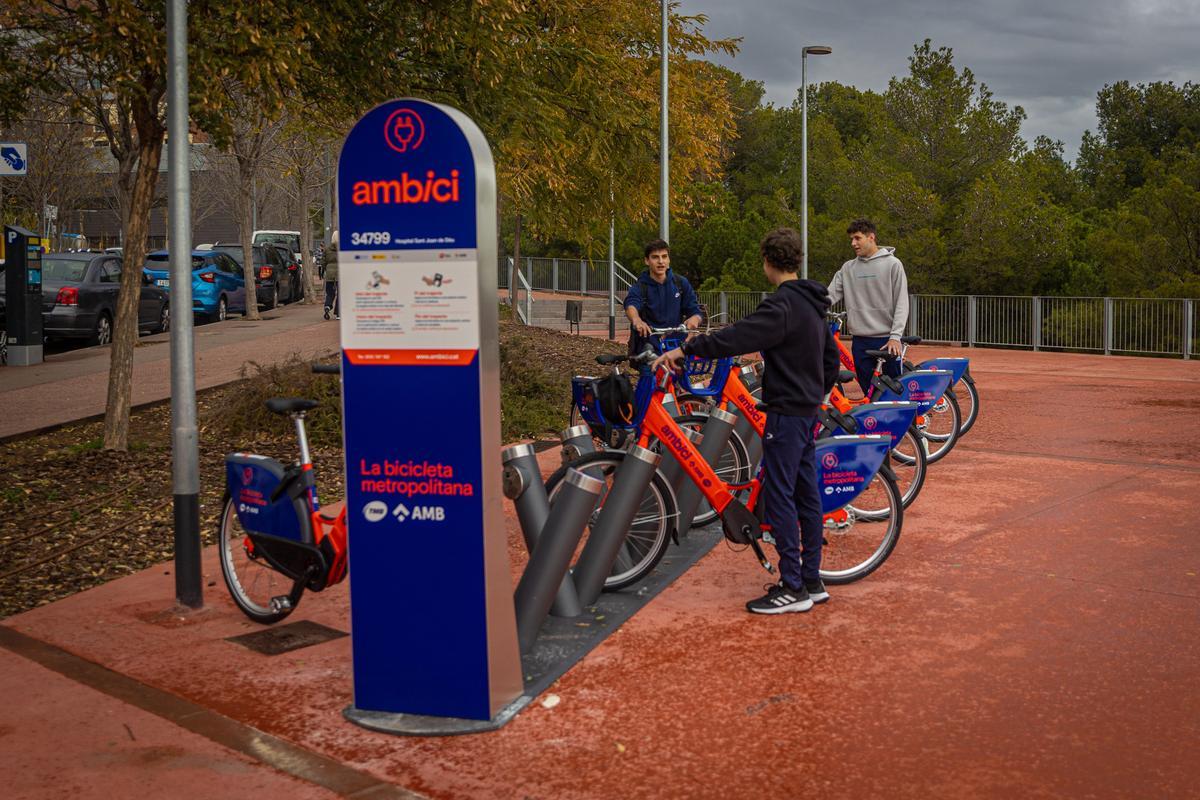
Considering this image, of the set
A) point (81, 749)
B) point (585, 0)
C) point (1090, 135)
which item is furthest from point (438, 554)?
point (1090, 135)

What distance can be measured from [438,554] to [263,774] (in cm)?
96

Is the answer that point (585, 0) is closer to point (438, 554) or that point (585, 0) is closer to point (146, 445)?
point (146, 445)

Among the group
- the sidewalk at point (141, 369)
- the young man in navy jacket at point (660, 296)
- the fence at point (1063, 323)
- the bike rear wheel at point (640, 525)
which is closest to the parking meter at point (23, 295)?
the sidewalk at point (141, 369)

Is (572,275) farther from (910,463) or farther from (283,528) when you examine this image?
(283,528)

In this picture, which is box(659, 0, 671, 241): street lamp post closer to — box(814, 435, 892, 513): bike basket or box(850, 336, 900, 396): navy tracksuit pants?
box(850, 336, 900, 396): navy tracksuit pants

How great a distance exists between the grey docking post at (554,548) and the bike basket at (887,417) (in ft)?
8.64

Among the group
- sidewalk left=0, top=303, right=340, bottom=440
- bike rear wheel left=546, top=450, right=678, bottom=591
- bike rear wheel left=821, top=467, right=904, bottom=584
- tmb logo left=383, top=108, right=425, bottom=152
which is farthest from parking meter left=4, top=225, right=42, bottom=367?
tmb logo left=383, top=108, right=425, bottom=152

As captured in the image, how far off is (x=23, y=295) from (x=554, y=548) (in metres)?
15.6

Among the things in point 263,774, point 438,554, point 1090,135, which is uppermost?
point 1090,135

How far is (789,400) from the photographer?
6.15 metres

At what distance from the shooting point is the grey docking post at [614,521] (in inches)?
237

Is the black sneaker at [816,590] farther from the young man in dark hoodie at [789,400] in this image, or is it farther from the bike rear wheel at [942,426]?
the bike rear wheel at [942,426]

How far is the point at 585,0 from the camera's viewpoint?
17.7 m

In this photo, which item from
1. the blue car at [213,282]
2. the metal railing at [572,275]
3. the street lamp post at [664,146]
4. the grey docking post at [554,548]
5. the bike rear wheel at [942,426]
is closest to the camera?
the grey docking post at [554,548]
